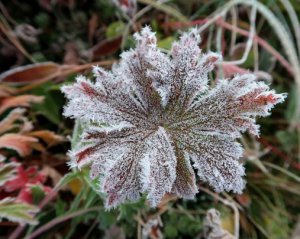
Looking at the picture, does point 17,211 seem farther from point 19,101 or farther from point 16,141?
point 19,101

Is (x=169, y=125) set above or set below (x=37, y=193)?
above

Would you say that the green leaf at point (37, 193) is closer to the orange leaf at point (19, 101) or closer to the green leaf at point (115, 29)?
the orange leaf at point (19, 101)

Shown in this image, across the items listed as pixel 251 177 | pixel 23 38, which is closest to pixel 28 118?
pixel 23 38

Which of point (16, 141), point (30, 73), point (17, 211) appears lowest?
point (17, 211)

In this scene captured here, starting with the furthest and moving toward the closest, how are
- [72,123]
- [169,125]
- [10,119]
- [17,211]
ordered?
[72,123], [10,119], [17,211], [169,125]

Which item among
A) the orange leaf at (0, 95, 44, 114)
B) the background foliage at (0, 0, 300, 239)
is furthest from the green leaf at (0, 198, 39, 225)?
the orange leaf at (0, 95, 44, 114)

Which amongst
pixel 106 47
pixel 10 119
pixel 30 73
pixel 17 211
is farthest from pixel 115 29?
pixel 17 211

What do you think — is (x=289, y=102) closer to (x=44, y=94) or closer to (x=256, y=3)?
(x=256, y=3)
